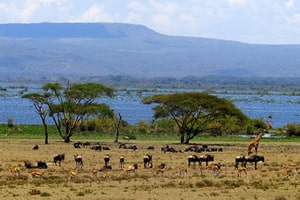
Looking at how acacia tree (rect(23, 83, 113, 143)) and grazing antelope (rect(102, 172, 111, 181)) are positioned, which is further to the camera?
acacia tree (rect(23, 83, 113, 143))

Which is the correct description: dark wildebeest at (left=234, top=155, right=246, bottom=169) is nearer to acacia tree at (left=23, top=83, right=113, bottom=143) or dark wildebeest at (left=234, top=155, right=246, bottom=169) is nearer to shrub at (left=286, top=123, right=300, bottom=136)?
acacia tree at (left=23, top=83, right=113, bottom=143)

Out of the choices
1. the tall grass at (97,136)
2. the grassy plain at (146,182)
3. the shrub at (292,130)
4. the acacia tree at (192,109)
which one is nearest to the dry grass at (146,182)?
the grassy plain at (146,182)

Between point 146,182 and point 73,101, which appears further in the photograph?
point 73,101

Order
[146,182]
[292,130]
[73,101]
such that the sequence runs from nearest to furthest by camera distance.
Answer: [146,182]
[73,101]
[292,130]

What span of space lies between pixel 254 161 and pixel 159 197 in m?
13.7

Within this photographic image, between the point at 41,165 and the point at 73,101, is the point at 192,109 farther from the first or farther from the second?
the point at 41,165

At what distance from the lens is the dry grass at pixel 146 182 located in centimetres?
2916

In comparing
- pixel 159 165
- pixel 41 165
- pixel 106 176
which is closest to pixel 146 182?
pixel 106 176

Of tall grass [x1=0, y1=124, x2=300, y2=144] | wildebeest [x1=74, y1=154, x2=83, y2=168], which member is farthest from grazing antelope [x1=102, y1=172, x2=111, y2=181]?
tall grass [x1=0, y1=124, x2=300, y2=144]

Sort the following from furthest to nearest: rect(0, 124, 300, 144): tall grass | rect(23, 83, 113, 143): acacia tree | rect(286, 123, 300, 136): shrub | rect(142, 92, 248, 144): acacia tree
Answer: rect(286, 123, 300, 136): shrub < rect(0, 124, 300, 144): tall grass < rect(23, 83, 113, 143): acacia tree < rect(142, 92, 248, 144): acacia tree

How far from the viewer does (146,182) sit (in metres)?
33.3

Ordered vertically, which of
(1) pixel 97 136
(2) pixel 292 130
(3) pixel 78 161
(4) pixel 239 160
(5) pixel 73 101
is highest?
(5) pixel 73 101

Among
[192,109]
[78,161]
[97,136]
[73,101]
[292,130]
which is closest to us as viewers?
[78,161]

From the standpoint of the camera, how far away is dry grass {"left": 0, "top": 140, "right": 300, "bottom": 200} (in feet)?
95.7
